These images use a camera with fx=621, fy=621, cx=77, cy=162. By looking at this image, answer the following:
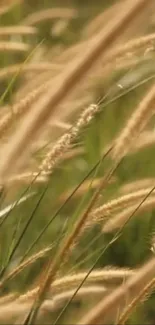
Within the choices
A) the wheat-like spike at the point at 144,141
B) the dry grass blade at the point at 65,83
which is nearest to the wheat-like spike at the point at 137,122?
the dry grass blade at the point at 65,83

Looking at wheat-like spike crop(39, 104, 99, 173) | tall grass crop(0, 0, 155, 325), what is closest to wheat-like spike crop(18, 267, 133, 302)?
tall grass crop(0, 0, 155, 325)

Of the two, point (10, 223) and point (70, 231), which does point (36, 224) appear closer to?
point (10, 223)

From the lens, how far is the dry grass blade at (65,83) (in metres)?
0.43

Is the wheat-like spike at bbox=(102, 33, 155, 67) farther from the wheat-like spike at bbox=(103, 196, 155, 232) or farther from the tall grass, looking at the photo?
the wheat-like spike at bbox=(103, 196, 155, 232)

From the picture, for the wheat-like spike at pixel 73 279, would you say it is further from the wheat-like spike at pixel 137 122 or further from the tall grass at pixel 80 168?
the wheat-like spike at pixel 137 122

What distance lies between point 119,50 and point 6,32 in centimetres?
19

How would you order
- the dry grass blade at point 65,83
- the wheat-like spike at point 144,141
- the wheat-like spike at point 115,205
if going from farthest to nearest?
the wheat-like spike at point 144,141
the wheat-like spike at point 115,205
the dry grass blade at point 65,83

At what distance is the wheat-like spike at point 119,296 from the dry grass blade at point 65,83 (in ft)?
0.72

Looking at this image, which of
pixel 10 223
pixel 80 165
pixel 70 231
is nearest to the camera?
pixel 70 231

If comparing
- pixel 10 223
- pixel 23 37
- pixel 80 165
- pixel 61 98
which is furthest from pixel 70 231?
pixel 23 37

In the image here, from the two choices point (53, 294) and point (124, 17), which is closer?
point (124, 17)

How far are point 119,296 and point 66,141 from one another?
0.19 meters

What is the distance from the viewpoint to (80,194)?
0.90 metres

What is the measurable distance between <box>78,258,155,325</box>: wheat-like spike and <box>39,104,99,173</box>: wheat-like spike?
155 mm
